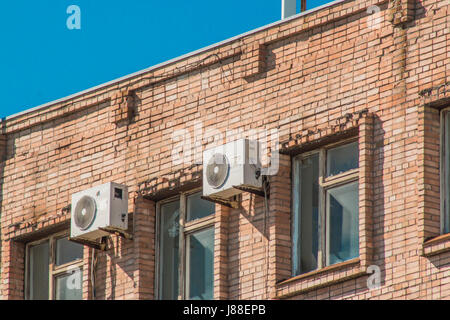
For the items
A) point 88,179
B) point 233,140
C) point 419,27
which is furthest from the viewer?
point 88,179

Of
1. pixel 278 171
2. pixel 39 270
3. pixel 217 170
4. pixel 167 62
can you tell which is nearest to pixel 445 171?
pixel 278 171

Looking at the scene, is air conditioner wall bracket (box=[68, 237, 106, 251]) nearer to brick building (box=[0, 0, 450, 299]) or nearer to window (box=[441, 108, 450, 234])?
brick building (box=[0, 0, 450, 299])

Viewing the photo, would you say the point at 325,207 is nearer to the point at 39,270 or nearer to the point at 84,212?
the point at 84,212

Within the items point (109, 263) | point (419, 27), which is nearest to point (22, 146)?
point (109, 263)

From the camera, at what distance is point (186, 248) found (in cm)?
2500

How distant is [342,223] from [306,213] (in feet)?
2.16

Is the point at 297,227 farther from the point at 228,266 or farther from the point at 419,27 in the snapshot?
the point at 419,27

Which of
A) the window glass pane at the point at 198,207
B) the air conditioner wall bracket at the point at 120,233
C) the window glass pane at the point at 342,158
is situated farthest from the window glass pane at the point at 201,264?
the window glass pane at the point at 342,158

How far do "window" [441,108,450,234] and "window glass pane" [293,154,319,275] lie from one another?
1954mm

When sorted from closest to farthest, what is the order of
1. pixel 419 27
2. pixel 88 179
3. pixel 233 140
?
pixel 419 27 → pixel 233 140 → pixel 88 179

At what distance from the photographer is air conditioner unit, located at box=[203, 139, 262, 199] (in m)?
23.7

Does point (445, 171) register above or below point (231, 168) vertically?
below

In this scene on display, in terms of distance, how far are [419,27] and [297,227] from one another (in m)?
3.01

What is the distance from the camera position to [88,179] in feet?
85.9
